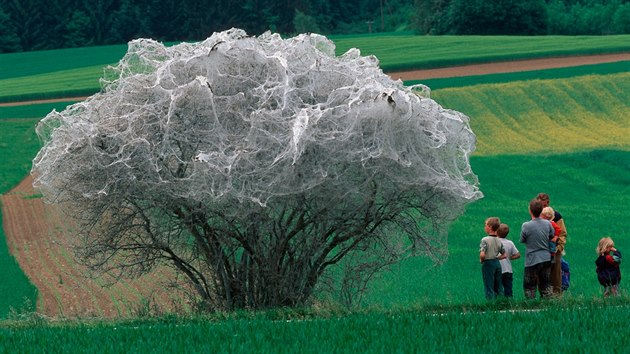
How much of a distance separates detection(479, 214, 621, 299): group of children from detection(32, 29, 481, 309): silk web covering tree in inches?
26.1

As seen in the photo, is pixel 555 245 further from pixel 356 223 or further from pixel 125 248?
pixel 125 248

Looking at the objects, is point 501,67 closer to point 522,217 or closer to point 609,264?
point 522,217

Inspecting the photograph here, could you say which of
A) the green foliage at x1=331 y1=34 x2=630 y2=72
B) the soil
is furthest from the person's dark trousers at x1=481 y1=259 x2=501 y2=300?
the green foliage at x1=331 y1=34 x2=630 y2=72

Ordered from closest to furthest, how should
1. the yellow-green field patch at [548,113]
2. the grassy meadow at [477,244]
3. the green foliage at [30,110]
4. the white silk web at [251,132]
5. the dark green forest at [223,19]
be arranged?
the grassy meadow at [477,244] < the white silk web at [251,132] < the yellow-green field patch at [548,113] < the green foliage at [30,110] < the dark green forest at [223,19]

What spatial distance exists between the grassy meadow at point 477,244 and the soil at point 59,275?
682 mm

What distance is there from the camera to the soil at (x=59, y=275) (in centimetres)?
2084

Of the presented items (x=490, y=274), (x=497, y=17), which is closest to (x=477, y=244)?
(x=490, y=274)

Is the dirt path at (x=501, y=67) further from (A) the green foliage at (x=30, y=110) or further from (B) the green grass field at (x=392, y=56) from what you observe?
(A) the green foliage at (x=30, y=110)

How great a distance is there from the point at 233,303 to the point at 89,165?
270 cm

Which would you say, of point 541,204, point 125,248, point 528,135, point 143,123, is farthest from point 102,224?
point 528,135

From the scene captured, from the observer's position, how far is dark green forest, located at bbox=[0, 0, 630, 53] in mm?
82125

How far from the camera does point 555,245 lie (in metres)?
16.2

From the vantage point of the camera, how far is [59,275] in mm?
24312

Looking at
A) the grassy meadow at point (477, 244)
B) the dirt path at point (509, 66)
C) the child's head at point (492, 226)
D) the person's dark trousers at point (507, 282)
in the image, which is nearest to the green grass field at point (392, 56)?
the grassy meadow at point (477, 244)
